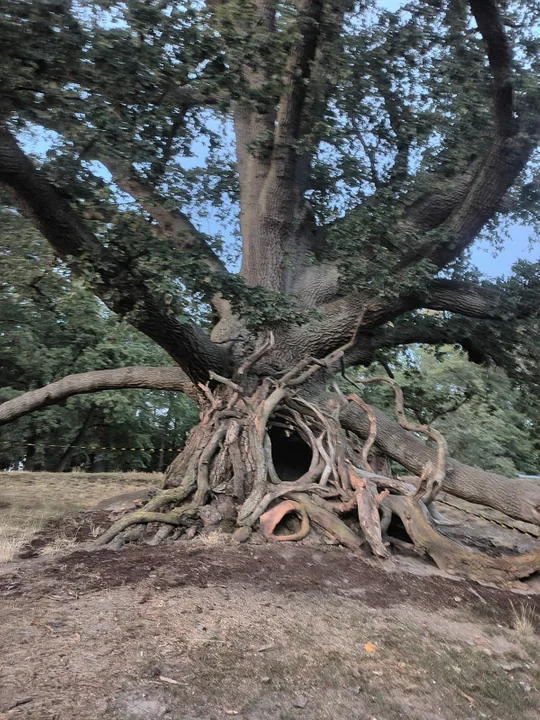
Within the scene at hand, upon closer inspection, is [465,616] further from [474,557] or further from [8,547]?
[8,547]

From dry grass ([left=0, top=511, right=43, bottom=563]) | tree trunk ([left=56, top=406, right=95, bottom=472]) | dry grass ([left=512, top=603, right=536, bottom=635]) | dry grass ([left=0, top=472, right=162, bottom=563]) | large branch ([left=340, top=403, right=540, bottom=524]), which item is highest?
large branch ([left=340, top=403, right=540, bottom=524])

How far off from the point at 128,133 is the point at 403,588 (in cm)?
506

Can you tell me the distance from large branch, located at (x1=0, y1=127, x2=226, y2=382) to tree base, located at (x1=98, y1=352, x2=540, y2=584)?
5.50 feet

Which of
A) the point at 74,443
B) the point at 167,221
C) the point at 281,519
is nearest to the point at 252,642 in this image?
the point at 281,519

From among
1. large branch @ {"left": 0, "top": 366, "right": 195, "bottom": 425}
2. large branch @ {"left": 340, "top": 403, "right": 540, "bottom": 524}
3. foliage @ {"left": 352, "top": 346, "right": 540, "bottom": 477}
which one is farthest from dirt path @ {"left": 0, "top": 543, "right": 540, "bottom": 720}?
foliage @ {"left": 352, "top": 346, "right": 540, "bottom": 477}

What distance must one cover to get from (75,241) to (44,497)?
4.98 m

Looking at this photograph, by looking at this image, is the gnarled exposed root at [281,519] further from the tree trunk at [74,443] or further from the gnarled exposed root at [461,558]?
the tree trunk at [74,443]

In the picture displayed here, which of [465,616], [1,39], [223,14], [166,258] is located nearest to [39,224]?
[166,258]

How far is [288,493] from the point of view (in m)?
6.49

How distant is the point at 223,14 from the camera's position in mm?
5035

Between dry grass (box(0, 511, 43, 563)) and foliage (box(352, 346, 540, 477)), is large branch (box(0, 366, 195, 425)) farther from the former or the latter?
foliage (box(352, 346, 540, 477))

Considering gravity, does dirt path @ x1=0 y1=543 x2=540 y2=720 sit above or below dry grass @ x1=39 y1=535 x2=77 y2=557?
above

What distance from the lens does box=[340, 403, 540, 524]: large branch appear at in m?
7.30

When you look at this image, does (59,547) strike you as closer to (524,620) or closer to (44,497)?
(44,497)
